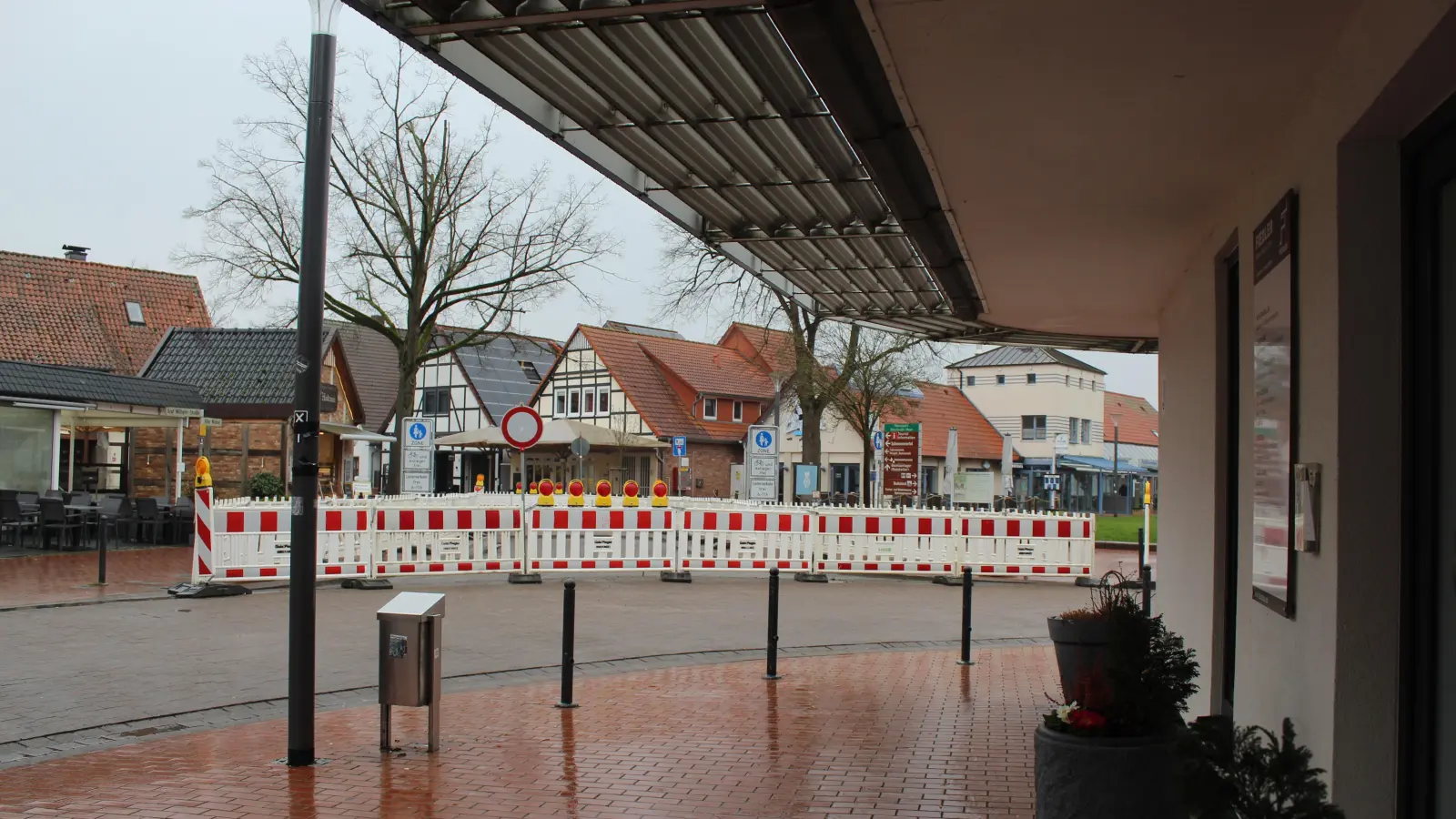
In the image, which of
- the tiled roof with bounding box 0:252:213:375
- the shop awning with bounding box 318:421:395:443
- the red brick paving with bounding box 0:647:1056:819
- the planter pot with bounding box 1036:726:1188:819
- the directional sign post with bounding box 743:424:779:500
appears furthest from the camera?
the tiled roof with bounding box 0:252:213:375

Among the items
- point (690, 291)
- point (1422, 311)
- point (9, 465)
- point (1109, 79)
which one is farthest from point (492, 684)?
point (690, 291)

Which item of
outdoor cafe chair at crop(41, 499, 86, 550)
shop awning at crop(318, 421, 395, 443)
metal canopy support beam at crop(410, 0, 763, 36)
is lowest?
outdoor cafe chair at crop(41, 499, 86, 550)

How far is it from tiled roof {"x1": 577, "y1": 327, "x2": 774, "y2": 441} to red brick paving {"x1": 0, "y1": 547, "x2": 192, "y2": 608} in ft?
113

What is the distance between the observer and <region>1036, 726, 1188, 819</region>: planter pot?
189 inches

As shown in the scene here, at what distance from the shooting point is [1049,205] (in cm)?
678

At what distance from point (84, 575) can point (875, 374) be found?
23854mm

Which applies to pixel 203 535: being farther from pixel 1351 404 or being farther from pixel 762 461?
pixel 1351 404

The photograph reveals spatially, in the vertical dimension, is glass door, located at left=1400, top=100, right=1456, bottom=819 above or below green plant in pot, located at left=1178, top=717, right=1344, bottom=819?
above

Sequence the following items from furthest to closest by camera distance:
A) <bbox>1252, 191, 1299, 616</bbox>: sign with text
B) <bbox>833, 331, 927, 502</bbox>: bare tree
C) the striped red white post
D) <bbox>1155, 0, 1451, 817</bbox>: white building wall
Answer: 1. <bbox>833, 331, 927, 502</bbox>: bare tree
2. the striped red white post
3. <bbox>1252, 191, 1299, 616</bbox>: sign with text
4. <bbox>1155, 0, 1451, 817</bbox>: white building wall

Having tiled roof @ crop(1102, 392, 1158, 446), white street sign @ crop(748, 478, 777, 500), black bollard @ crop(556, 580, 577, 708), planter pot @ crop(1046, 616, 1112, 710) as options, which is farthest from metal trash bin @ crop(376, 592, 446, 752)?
tiled roof @ crop(1102, 392, 1158, 446)

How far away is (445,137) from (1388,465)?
3284 centimetres

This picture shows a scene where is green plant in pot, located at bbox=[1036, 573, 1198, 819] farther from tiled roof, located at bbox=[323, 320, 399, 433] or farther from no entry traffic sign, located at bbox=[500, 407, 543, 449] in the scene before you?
tiled roof, located at bbox=[323, 320, 399, 433]

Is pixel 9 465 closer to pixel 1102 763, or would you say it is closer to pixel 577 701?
pixel 577 701

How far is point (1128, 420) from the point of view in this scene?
260 ft
